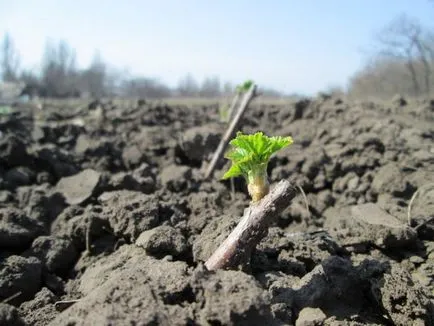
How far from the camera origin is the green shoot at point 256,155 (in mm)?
2104

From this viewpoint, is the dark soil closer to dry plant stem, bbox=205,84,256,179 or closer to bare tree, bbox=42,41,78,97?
dry plant stem, bbox=205,84,256,179

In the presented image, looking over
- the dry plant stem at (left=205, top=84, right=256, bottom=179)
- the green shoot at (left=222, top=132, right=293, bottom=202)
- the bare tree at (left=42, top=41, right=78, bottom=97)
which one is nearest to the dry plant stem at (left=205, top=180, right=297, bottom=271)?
the green shoot at (left=222, top=132, right=293, bottom=202)

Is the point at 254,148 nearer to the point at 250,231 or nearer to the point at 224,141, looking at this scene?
the point at 250,231

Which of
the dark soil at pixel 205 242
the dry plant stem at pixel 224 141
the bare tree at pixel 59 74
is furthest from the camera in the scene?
the bare tree at pixel 59 74

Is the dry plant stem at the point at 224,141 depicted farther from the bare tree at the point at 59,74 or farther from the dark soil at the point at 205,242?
the bare tree at the point at 59,74

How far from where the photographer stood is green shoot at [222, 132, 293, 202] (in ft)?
6.90

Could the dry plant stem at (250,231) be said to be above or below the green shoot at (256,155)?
below

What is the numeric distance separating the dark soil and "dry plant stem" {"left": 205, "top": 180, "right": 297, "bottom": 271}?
143mm

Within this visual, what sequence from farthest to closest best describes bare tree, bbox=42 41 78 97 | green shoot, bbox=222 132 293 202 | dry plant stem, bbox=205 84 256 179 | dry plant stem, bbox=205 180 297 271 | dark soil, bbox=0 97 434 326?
bare tree, bbox=42 41 78 97, dry plant stem, bbox=205 84 256 179, green shoot, bbox=222 132 293 202, dry plant stem, bbox=205 180 297 271, dark soil, bbox=0 97 434 326

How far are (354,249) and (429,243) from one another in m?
0.52

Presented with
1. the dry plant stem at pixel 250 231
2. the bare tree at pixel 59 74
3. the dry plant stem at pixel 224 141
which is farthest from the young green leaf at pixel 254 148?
the bare tree at pixel 59 74

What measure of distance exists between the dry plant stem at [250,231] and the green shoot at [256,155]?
3.8 inches

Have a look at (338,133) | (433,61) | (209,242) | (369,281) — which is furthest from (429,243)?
(433,61)

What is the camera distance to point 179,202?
3484 mm
